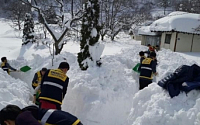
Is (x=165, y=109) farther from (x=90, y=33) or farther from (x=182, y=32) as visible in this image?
(x=182, y=32)

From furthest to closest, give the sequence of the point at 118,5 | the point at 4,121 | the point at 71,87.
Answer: the point at 118,5
the point at 71,87
the point at 4,121

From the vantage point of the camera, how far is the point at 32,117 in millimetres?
1808

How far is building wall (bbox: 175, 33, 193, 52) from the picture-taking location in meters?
18.3

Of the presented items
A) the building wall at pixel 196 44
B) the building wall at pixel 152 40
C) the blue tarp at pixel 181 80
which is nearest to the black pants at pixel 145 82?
the blue tarp at pixel 181 80

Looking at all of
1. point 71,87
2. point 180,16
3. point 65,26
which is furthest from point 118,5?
point 71,87

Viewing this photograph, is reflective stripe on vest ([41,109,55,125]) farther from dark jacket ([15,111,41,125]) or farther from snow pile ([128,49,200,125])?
snow pile ([128,49,200,125])

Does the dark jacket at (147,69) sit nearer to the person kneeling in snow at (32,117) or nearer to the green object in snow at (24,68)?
the person kneeling in snow at (32,117)

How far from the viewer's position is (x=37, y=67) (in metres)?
8.45

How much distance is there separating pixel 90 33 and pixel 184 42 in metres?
15.0

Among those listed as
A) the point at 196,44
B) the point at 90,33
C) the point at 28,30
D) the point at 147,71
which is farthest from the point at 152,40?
the point at 147,71

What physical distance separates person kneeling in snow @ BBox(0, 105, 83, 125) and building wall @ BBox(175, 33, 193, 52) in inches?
726

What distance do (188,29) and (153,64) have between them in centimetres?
1384

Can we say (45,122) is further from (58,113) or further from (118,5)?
(118,5)

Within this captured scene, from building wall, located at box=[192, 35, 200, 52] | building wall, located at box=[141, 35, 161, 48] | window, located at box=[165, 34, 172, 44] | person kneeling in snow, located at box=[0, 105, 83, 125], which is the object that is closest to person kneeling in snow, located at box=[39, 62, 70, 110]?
person kneeling in snow, located at box=[0, 105, 83, 125]
